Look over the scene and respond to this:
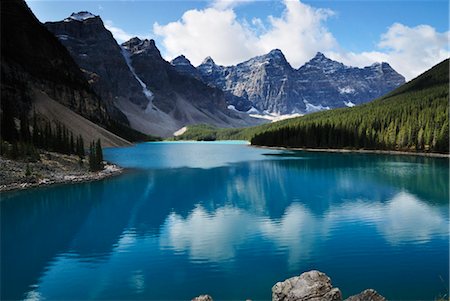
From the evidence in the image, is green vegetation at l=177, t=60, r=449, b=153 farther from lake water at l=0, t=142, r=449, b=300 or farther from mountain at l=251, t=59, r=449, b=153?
lake water at l=0, t=142, r=449, b=300

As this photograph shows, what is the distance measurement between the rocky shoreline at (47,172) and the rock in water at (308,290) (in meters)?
42.7

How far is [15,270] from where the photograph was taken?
20453mm

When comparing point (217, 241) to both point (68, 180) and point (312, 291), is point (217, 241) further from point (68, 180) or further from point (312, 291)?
point (68, 180)

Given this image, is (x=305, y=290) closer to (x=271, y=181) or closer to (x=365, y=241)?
(x=365, y=241)

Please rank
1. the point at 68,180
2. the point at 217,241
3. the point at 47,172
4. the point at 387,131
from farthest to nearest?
the point at 387,131 < the point at 47,172 < the point at 68,180 < the point at 217,241

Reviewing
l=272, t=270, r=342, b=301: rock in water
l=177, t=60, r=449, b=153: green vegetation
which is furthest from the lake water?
l=177, t=60, r=449, b=153: green vegetation

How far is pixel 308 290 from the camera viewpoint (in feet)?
40.4

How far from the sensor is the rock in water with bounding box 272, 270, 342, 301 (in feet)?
39.8

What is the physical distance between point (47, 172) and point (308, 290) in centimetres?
5077

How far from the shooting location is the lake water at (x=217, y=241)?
716 inches

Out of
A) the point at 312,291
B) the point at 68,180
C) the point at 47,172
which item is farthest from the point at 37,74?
the point at 312,291

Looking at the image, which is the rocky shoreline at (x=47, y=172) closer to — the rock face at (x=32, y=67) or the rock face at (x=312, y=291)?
the rock face at (x=312, y=291)

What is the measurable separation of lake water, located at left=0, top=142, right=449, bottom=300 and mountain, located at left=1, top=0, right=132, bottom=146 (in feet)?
285

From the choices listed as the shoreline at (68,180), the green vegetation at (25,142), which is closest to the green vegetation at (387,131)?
the shoreline at (68,180)
